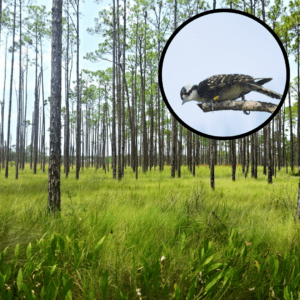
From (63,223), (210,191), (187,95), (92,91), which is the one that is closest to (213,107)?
(187,95)

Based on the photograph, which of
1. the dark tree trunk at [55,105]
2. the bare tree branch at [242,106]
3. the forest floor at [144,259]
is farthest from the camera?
the dark tree trunk at [55,105]

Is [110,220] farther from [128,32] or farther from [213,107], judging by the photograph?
[128,32]

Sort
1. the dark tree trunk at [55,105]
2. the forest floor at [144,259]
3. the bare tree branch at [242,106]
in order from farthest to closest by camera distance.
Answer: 1. the dark tree trunk at [55,105]
2. the bare tree branch at [242,106]
3. the forest floor at [144,259]

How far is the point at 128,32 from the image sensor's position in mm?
12242

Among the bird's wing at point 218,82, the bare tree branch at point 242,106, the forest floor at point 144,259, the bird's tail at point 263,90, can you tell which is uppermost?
the bird's wing at point 218,82

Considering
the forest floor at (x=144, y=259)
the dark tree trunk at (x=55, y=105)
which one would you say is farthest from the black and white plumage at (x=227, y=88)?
the dark tree trunk at (x=55, y=105)

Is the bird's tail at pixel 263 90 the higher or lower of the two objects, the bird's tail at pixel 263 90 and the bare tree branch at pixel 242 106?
the higher

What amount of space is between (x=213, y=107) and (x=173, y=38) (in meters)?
0.67

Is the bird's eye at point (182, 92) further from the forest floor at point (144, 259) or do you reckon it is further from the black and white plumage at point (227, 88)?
the forest floor at point (144, 259)

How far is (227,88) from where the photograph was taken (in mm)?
1660

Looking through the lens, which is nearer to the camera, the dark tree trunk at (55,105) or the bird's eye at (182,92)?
the bird's eye at (182,92)

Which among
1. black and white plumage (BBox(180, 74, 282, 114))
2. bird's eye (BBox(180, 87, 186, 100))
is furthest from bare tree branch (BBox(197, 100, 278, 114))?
bird's eye (BBox(180, 87, 186, 100))

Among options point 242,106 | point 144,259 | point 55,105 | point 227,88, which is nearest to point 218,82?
point 227,88

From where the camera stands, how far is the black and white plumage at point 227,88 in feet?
5.30
